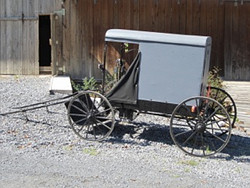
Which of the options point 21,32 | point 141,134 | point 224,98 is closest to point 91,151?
point 141,134

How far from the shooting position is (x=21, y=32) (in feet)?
46.5

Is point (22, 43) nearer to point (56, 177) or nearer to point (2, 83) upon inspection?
point (2, 83)

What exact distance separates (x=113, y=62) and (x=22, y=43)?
10.9ft

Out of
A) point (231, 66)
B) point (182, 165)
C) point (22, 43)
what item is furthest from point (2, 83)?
point (182, 165)

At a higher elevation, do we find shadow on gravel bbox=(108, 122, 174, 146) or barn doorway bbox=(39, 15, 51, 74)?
barn doorway bbox=(39, 15, 51, 74)

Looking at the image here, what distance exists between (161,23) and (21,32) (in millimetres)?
4758

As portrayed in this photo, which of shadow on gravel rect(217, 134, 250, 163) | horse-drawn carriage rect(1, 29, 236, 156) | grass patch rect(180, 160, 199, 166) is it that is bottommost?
shadow on gravel rect(217, 134, 250, 163)

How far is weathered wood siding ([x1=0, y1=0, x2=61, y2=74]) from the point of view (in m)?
14.1

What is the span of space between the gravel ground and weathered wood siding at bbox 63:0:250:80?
4726 millimetres

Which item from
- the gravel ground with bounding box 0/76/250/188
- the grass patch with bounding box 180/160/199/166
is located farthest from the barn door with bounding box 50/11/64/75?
the grass patch with bounding box 180/160/199/166

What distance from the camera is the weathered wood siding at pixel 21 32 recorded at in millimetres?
14117

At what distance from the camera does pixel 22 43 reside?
14195 millimetres

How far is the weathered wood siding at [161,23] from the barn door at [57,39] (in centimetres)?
17

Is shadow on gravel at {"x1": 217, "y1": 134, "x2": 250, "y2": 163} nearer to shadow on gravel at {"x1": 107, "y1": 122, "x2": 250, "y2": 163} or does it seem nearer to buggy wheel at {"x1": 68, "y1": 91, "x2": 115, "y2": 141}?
shadow on gravel at {"x1": 107, "y1": 122, "x2": 250, "y2": 163}
